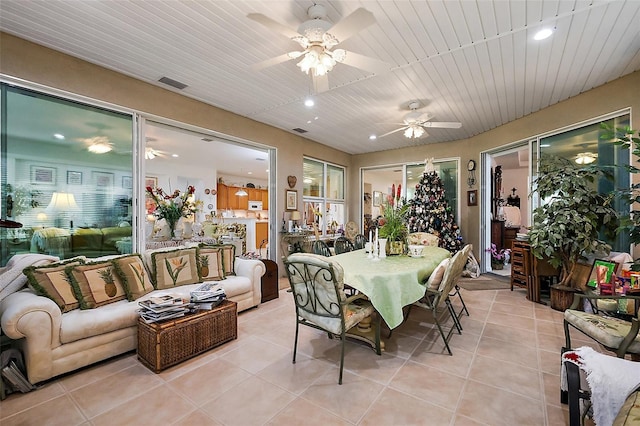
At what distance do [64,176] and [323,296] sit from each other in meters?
2.93

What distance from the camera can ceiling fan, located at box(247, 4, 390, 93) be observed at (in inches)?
71.6

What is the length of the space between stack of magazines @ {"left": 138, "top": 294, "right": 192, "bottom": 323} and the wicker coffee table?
1.7 inches

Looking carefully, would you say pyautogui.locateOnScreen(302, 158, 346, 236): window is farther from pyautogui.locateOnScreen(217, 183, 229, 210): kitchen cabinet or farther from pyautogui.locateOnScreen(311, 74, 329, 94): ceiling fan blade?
pyautogui.locateOnScreen(217, 183, 229, 210): kitchen cabinet

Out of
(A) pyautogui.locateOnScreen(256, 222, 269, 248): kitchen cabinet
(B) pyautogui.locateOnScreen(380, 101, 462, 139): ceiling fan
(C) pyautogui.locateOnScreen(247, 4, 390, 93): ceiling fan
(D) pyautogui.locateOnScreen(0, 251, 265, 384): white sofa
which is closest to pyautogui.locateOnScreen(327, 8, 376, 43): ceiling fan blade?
(C) pyautogui.locateOnScreen(247, 4, 390, 93): ceiling fan

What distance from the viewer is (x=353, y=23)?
1.83m

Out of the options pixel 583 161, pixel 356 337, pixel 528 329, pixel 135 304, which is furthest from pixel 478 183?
pixel 135 304

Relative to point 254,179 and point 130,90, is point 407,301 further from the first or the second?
point 254,179

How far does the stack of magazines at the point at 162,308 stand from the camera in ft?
7.64

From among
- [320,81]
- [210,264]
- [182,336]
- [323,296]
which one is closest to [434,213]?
[320,81]

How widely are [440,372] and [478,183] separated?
4.48 meters

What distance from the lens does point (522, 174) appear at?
26.1 feet

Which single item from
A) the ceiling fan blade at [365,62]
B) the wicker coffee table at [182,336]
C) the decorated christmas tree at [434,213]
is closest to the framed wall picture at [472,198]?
the decorated christmas tree at [434,213]

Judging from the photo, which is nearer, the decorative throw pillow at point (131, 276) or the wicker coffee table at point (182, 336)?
the wicker coffee table at point (182, 336)

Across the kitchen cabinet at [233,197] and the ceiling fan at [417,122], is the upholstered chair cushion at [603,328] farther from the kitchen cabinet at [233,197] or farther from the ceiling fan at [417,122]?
the kitchen cabinet at [233,197]
